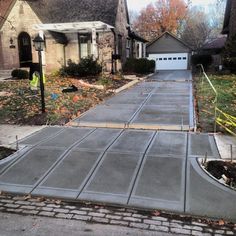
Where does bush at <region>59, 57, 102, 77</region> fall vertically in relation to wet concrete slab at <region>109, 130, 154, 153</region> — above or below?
above

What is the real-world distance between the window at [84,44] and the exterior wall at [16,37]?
4.84 ft

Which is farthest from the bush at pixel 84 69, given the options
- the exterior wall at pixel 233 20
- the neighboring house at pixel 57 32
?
the exterior wall at pixel 233 20

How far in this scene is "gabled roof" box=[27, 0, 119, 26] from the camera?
2192 centimetres

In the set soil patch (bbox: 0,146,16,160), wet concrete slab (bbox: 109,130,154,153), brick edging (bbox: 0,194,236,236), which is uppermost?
wet concrete slab (bbox: 109,130,154,153)

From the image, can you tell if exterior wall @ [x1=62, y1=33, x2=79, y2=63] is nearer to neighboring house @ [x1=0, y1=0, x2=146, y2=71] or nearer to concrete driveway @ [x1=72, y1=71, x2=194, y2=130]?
neighboring house @ [x1=0, y1=0, x2=146, y2=71]

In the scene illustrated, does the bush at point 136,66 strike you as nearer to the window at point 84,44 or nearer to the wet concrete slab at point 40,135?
the window at point 84,44

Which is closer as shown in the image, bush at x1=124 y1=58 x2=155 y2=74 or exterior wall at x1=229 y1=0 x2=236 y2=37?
exterior wall at x1=229 y1=0 x2=236 y2=37

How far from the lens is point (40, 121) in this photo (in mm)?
8281

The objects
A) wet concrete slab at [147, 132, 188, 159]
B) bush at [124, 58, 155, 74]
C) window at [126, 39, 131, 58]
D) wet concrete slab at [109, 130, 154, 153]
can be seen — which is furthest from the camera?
window at [126, 39, 131, 58]

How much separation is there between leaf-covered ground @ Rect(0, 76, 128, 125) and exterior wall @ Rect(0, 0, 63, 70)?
31.2 ft

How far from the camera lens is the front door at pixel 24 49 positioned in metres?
22.5

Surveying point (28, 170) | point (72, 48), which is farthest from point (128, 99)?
point (72, 48)

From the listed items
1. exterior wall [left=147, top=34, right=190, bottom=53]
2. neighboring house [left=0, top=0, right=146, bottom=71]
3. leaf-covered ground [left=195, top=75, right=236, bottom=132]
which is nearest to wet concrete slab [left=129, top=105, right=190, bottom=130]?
leaf-covered ground [left=195, top=75, right=236, bottom=132]

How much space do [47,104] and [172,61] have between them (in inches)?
1174
